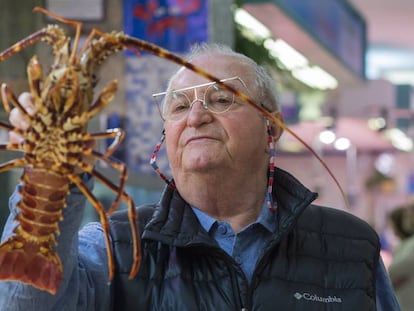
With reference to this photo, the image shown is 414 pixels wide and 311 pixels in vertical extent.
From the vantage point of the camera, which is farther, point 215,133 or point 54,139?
point 215,133

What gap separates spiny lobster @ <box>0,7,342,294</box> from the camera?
1.43 metres

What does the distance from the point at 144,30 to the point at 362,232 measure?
167 cm

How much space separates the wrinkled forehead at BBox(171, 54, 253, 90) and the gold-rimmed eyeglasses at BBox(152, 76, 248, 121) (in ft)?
0.06

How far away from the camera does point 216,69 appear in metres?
2.22

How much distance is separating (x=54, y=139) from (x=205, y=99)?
2.48ft

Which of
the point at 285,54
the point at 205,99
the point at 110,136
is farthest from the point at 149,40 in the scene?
the point at 285,54

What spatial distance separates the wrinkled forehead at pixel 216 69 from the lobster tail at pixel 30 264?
734mm

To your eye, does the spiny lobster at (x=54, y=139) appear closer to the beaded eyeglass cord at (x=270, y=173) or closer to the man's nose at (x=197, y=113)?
the man's nose at (x=197, y=113)

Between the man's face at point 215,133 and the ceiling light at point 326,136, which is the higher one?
the man's face at point 215,133

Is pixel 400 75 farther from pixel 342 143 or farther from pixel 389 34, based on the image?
pixel 389 34

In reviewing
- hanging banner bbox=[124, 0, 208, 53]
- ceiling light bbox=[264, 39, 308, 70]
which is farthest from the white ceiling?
hanging banner bbox=[124, 0, 208, 53]

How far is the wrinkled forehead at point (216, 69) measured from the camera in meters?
2.20

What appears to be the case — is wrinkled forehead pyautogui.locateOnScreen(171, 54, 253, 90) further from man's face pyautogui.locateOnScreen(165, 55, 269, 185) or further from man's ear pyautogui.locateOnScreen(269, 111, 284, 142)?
man's ear pyautogui.locateOnScreen(269, 111, 284, 142)

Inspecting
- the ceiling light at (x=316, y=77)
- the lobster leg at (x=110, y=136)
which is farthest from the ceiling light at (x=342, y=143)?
the lobster leg at (x=110, y=136)
